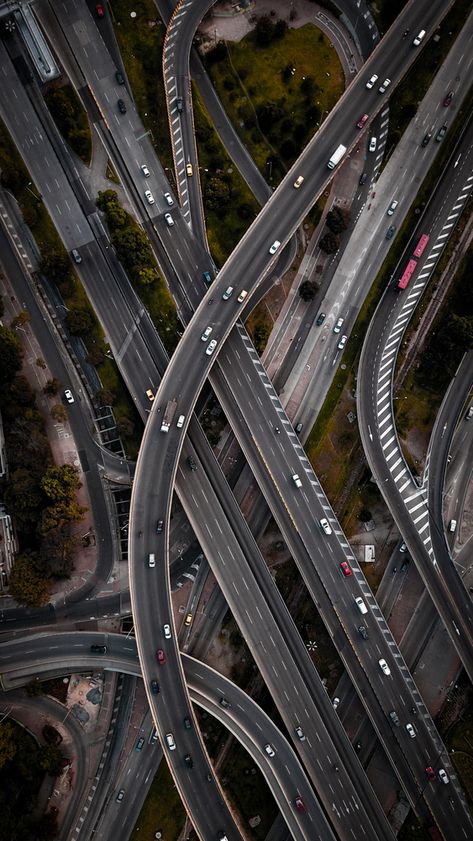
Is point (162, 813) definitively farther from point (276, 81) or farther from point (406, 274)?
point (276, 81)

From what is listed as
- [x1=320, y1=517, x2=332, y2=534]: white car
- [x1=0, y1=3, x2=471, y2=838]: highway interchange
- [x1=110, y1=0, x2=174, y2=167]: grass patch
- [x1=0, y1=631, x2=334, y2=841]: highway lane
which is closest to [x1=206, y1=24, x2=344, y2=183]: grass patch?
[x1=0, y1=3, x2=471, y2=838]: highway interchange

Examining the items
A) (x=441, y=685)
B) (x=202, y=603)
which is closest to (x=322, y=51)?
(x=202, y=603)

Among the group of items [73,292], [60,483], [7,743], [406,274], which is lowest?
[7,743]

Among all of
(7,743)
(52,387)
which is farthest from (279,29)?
(7,743)

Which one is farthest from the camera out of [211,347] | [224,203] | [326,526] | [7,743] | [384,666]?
[224,203]

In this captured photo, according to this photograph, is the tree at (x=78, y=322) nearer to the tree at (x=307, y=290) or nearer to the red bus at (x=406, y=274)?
the tree at (x=307, y=290)

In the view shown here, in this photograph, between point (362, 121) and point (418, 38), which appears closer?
point (362, 121)

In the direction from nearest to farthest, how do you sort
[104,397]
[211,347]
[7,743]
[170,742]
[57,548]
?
[170,742] < [7,743] < [57,548] < [211,347] < [104,397]

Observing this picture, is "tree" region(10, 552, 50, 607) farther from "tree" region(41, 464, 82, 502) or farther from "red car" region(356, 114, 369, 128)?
"red car" region(356, 114, 369, 128)
